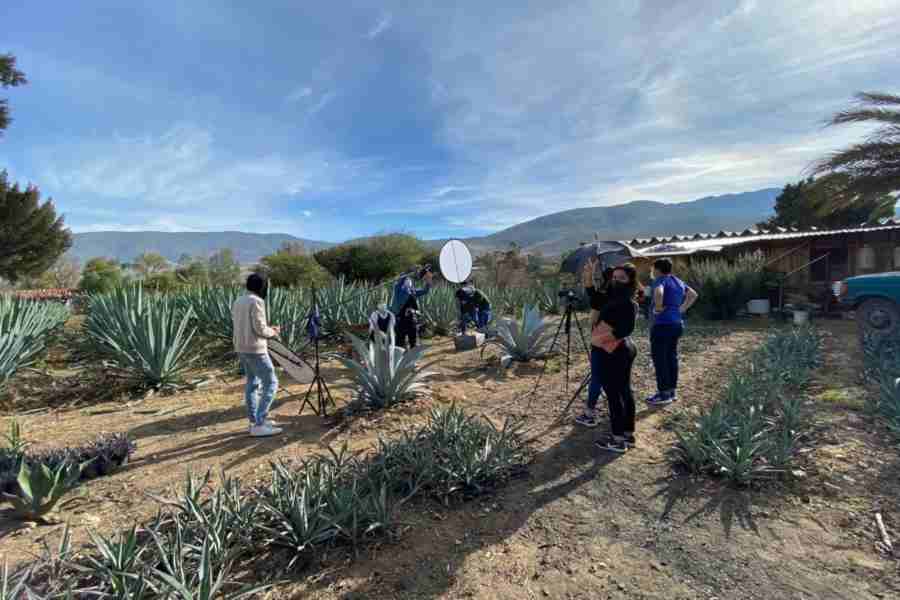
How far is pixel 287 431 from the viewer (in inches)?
159

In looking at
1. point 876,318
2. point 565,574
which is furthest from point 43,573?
point 876,318

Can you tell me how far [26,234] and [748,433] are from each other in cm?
2906

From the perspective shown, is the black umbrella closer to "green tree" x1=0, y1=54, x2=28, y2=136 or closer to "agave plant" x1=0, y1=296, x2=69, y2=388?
"agave plant" x1=0, y1=296, x2=69, y2=388

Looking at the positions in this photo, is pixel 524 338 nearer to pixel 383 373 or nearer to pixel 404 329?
pixel 404 329

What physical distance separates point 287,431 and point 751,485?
3.70 m

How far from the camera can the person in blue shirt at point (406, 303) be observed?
6094 mm

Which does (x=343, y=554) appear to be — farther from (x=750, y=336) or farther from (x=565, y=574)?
(x=750, y=336)

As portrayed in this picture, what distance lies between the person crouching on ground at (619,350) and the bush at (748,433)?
40 centimetres

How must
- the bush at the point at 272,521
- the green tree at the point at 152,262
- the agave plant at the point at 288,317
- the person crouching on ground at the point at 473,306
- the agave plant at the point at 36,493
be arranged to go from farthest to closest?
the green tree at the point at 152,262, the person crouching on ground at the point at 473,306, the agave plant at the point at 288,317, the agave plant at the point at 36,493, the bush at the point at 272,521

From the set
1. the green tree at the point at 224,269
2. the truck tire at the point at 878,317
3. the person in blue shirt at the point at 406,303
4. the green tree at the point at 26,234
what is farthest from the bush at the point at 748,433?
the green tree at the point at 26,234

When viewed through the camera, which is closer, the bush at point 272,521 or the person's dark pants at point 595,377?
the bush at point 272,521

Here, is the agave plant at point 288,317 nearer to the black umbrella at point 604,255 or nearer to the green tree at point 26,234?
the black umbrella at point 604,255

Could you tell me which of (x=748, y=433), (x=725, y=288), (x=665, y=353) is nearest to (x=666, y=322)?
(x=665, y=353)

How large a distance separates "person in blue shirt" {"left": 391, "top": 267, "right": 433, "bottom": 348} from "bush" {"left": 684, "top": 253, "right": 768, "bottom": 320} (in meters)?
7.91
